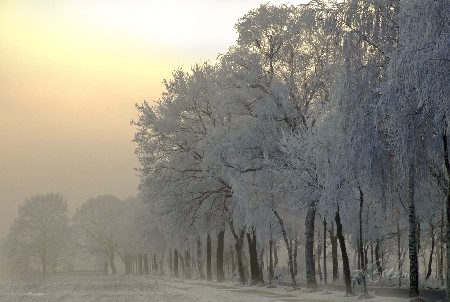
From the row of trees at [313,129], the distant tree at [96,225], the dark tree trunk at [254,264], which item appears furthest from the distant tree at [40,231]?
the dark tree trunk at [254,264]

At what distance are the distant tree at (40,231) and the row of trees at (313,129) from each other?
5788 centimetres

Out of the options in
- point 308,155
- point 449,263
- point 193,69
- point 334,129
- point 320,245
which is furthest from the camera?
point 320,245

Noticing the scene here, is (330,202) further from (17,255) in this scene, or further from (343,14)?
(17,255)

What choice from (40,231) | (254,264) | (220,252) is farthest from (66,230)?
Result: (254,264)

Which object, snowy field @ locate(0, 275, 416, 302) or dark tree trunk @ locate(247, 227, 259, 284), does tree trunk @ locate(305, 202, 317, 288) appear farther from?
dark tree trunk @ locate(247, 227, 259, 284)

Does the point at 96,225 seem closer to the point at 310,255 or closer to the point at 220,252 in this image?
the point at 220,252

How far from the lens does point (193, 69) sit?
4541 centimetres

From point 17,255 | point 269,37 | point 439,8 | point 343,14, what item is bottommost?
point 17,255

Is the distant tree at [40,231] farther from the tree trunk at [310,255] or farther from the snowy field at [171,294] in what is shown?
the tree trunk at [310,255]

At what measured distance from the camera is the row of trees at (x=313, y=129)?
17.0 m

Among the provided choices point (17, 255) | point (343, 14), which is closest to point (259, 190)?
point (343, 14)

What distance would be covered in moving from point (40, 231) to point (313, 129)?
91.8 m

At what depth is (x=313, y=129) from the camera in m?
28.9

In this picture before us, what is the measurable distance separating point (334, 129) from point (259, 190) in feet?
48.2
